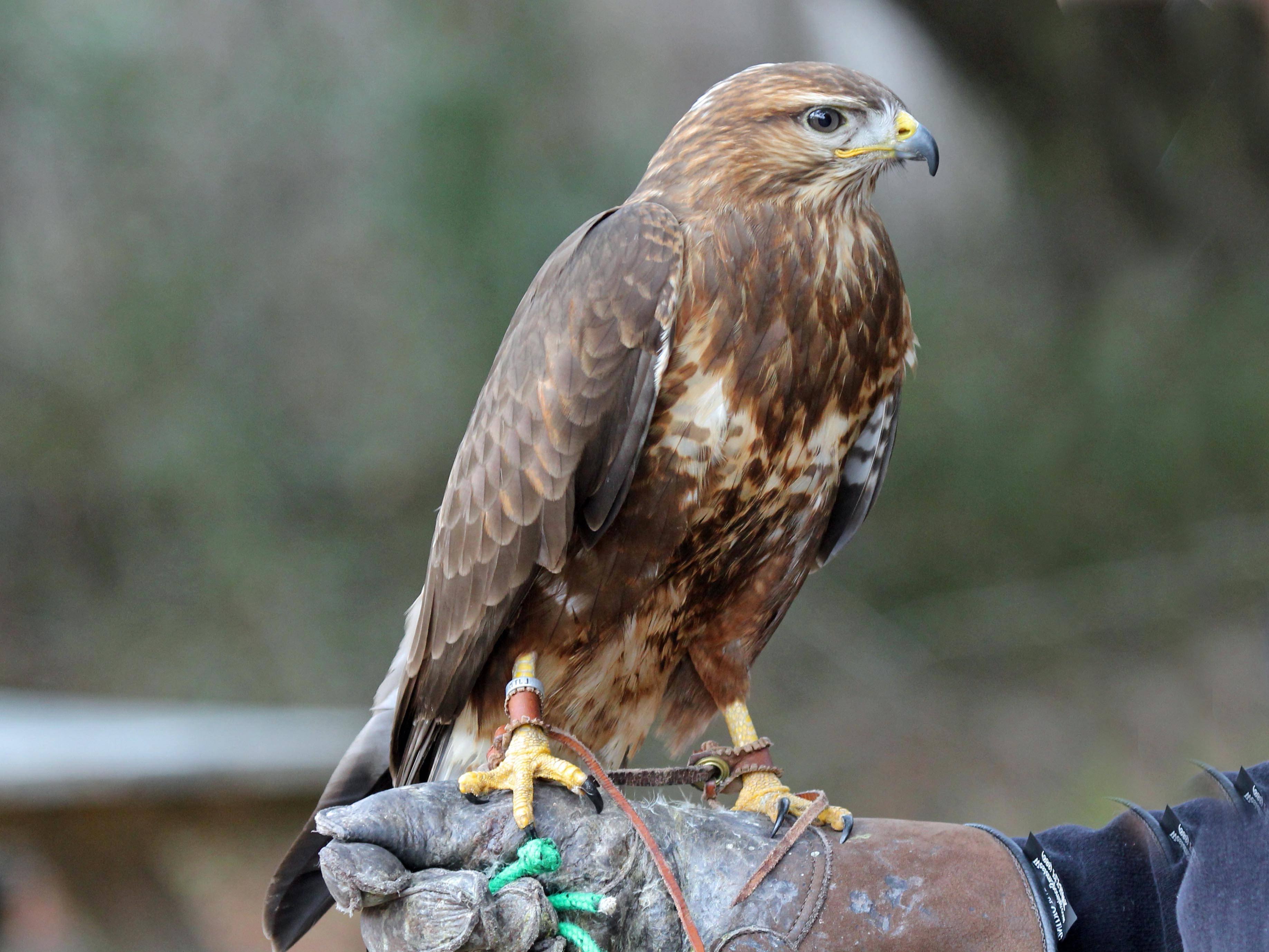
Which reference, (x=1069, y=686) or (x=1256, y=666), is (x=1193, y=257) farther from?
(x=1069, y=686)

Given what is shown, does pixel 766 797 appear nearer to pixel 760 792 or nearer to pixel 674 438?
pixel 760 792

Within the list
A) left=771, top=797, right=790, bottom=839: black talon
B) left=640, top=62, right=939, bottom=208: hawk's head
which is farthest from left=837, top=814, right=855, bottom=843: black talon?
left=640, top=62, right=939, bottom=208: hawk's head

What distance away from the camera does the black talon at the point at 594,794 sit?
1900 millimetres

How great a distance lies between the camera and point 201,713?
4988mm

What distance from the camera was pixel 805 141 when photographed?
204 centimetres

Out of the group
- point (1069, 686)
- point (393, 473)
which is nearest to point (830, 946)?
point (1069, 686)

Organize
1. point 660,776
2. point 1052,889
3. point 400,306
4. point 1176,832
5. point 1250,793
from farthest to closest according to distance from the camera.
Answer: point 400,306 < point 660,776 < point 1052,889 < point 1176,832 < point 1250,793

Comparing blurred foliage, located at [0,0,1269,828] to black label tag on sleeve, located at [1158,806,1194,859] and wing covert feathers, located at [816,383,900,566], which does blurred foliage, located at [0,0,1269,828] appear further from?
black label tag on sleeve, located at [1158,806,1194,859]

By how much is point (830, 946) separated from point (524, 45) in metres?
4.49

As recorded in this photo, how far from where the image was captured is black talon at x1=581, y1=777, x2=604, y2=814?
1900 millimetres

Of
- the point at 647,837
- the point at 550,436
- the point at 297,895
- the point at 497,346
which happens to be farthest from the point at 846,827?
the point at 497,346

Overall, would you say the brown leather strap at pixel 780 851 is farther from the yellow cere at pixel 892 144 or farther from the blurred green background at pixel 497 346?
the blurred green background at pixel 497 346

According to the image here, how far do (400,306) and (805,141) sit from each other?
374 cm

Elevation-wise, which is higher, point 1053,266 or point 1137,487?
point 1053,266
